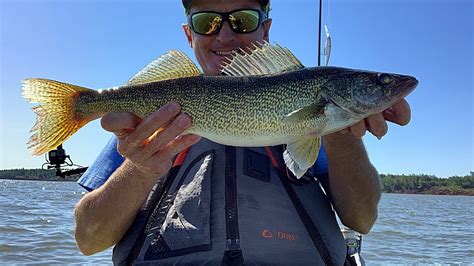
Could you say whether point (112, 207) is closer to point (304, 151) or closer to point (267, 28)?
point (304, 151)

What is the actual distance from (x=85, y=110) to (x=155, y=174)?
599 mm

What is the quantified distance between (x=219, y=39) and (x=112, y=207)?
1669 mm

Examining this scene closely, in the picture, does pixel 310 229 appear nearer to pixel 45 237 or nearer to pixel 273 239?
pixel 273 239

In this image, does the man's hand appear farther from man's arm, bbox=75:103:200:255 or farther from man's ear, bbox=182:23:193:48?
man's ear, bbox=182:23:193:48

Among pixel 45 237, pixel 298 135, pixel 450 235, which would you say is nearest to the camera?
pixel 298 135

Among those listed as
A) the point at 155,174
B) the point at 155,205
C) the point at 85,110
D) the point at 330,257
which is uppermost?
the point at 85,110

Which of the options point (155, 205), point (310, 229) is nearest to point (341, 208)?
point (310, 229)

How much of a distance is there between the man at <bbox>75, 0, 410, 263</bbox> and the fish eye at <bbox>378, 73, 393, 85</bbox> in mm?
167

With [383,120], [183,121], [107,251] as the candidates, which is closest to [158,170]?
[183,121]

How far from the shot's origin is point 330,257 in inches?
118

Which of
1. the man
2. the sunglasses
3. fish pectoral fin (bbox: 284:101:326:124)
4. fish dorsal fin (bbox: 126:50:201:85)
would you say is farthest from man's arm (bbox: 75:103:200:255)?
the sunglasses

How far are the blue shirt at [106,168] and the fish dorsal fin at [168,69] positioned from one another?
765 millimetres

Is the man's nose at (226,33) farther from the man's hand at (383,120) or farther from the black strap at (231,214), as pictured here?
the man's hand at (383,120)

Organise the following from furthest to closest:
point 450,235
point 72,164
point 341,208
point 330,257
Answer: point 450,235 → point 72,164 → point 341,208 → point 330,257
